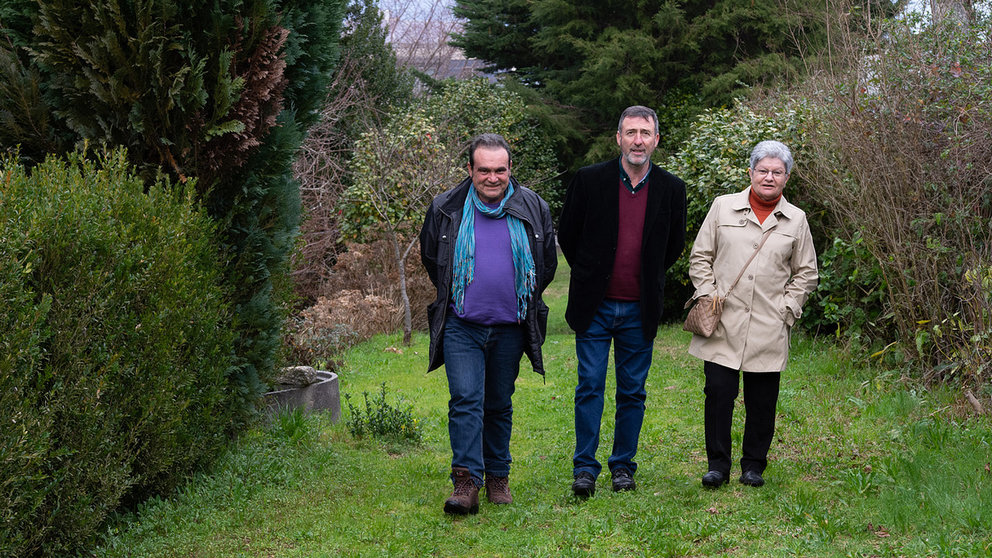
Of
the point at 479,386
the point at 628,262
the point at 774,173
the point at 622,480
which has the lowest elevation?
the point at 622,480

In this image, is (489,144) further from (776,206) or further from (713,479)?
(713,479)

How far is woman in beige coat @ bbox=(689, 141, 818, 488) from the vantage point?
17.2 ft

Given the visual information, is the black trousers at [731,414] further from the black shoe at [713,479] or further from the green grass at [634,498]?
the green grass at [634,498]

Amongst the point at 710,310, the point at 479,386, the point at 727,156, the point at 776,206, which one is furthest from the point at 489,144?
the point at 727,156

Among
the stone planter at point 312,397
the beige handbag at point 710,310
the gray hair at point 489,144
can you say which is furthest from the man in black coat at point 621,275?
the stone planter at point 312,397

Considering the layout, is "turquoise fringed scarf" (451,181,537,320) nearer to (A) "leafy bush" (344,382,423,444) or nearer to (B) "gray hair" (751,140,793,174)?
(B) "gray hair" (751,140,793,174)

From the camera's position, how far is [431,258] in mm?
5234

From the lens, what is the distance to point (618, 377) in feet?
18.0

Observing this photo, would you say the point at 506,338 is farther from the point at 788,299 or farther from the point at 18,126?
the point at 18,126

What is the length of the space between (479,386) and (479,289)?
21.4 inches

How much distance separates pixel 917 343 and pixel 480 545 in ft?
12.7

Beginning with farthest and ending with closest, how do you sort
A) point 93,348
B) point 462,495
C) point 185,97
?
point 185,97
point 462,495
point 93,348

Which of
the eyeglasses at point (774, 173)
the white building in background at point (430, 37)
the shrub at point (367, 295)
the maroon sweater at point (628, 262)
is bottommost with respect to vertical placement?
the shrub at point (367, 295)

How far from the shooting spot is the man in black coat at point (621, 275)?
5.28 metres
